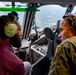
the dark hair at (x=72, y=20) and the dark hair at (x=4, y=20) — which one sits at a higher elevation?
the dark hair at (x=72, y=20)

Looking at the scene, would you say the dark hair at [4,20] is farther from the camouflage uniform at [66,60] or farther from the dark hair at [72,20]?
the camouflage uniform at [66,60]

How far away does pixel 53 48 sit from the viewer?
3.00 m

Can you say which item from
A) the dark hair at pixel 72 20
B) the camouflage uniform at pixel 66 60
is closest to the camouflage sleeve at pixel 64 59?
the camouflage uniform at pixel 66 60

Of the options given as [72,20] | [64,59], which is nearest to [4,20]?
[72,20]

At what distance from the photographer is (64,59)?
1370mm

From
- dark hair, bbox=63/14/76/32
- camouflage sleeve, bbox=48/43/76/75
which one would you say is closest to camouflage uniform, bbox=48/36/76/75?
camouflage sleeve, bbox=48/43/76/75

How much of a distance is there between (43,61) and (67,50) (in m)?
1.97

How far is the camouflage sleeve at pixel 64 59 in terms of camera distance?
4.44 feet

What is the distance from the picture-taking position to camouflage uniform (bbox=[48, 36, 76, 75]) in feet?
4.45

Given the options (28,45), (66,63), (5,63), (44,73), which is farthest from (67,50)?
(28,45)

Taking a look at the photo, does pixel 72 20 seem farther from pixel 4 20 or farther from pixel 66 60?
pixel 4 20

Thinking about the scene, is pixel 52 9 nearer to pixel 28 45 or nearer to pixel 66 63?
pixel 28 45

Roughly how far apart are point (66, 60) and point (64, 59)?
16 mm

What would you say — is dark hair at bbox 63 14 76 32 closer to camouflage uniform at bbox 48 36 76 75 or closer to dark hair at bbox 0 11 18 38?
camouflage uniform at bbox 48 36 76 75
